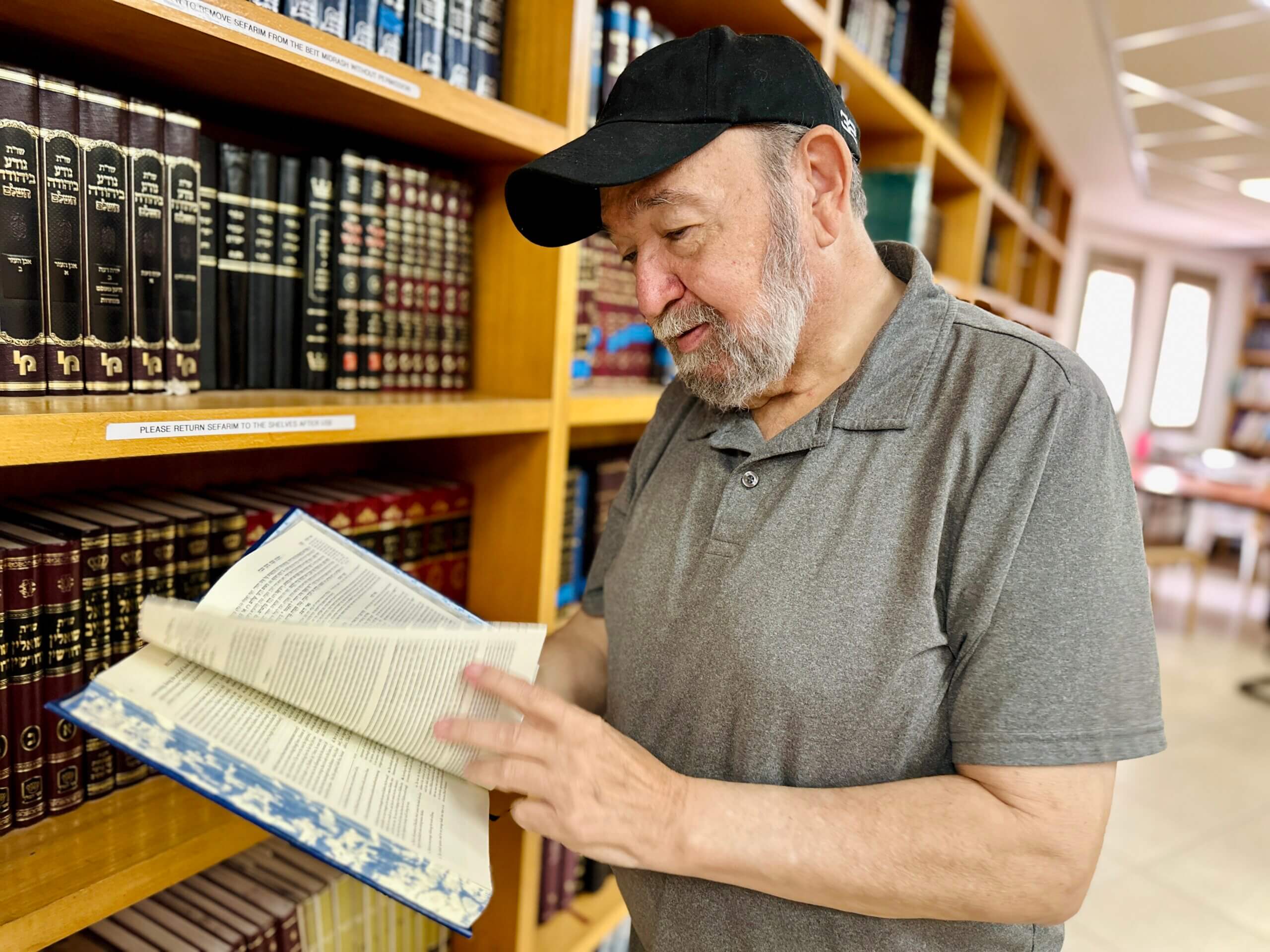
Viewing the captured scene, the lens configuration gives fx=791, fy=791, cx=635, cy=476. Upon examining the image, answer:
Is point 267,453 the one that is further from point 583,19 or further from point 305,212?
point 583,19

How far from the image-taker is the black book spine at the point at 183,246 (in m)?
0.86

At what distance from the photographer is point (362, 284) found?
1067 mm

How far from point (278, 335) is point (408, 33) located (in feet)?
1.42

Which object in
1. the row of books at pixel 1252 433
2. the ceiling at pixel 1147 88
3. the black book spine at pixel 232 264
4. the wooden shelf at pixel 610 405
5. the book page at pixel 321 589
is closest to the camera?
the book page at pixel 321 589

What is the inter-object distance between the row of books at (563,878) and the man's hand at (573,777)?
81cm

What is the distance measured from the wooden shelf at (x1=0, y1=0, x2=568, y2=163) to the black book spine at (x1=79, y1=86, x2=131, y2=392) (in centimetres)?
7

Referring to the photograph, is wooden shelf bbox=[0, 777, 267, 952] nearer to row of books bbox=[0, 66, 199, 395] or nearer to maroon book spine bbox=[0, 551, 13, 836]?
maroon book spine bbox=[0, 551, 13, 836]

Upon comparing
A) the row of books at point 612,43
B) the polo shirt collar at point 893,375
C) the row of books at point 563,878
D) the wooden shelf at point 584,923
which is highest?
the row of books at point 612,43

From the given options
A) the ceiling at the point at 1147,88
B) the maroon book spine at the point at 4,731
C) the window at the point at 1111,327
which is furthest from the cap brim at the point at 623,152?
the window at the point at 1111,327

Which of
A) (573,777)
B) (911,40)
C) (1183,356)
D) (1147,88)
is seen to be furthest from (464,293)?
(1183,356)

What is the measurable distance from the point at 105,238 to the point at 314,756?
1.86 ft

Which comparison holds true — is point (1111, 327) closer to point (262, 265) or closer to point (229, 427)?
point (262, 265)

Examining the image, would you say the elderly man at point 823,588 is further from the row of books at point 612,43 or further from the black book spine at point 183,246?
the row of books at point 612,43

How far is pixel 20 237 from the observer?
29.4 inches
